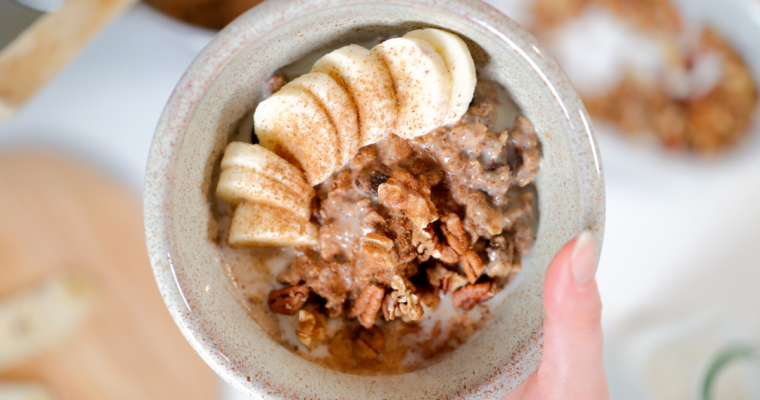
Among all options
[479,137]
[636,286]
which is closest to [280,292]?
[479,137]

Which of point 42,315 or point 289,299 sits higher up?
point 289,299

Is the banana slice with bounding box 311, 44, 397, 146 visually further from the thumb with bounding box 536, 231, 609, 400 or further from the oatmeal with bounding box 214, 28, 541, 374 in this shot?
the thumb with bounding box 536, 231, 609, 400

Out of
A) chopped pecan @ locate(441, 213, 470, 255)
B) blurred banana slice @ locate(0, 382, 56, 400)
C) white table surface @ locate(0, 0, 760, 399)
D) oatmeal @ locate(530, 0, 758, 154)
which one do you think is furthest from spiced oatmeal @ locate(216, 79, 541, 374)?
blurred banana slice @ locate(0, 382, 56, 400)

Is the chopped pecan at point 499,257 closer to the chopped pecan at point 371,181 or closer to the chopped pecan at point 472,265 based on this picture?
the chopped pecan at point 472,265

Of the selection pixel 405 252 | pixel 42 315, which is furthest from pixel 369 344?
pixel 42 315

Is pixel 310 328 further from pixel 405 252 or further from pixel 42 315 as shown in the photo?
pixel 42 315
